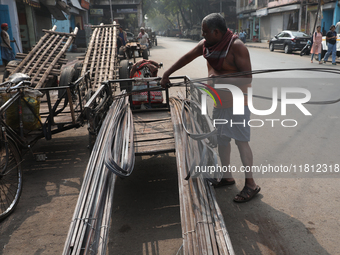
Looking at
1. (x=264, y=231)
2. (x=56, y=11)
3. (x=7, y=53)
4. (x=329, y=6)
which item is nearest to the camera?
(x=264, y=231)

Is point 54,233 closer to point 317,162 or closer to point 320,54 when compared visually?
point 317,162

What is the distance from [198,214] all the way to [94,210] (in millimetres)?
780

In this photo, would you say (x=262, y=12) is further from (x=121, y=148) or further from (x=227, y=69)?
(x=121, y=148)

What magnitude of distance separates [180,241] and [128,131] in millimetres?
1308

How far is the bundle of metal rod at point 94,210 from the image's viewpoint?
2092 millimetres

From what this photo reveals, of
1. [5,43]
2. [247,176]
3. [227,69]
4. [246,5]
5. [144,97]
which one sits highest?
[246,5]

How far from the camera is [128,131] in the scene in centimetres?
346

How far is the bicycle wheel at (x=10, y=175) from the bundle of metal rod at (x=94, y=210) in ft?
3.15

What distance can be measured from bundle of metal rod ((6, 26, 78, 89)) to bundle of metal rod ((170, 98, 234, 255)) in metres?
3.99

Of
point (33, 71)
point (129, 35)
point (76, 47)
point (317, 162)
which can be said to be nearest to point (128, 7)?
point (129, 35)

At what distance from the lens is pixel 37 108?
412cm

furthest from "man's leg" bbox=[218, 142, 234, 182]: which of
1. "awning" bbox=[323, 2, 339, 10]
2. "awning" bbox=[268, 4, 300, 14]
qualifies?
"awning" bbox=[268, 4, 300, 14]

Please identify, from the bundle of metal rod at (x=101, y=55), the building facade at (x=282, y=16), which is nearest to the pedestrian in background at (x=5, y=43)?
the bundle of metal rod at (x=101, y=55)

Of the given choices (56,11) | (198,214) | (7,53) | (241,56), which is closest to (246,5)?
(56,11)
